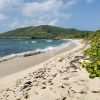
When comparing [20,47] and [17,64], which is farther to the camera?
[20,47]

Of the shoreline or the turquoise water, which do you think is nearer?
the shoreline

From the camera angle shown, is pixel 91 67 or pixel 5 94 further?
pixel 5 94

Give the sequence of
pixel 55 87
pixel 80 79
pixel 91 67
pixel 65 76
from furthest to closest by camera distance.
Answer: pixel 65 76
pixel 80 79
pixel 55 87
pixel 91 67

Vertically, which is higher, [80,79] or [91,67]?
[91,67]

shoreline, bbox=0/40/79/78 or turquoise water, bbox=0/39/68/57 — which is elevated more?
shoreline, bbox=0/40/79/78

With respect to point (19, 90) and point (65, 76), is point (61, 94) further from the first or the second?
point (65, 76)

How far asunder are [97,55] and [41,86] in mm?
3374

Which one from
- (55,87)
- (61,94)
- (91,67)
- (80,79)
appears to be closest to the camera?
(91,67)

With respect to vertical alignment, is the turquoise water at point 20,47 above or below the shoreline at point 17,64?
below

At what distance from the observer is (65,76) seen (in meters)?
13.6

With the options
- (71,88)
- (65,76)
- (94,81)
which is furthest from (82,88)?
(65,76)

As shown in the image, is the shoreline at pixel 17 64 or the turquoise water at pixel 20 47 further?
the turquoise water at pixel 20 47

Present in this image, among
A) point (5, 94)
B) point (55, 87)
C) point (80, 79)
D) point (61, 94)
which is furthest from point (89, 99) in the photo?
point (5, 94)

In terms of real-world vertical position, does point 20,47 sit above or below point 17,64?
below
